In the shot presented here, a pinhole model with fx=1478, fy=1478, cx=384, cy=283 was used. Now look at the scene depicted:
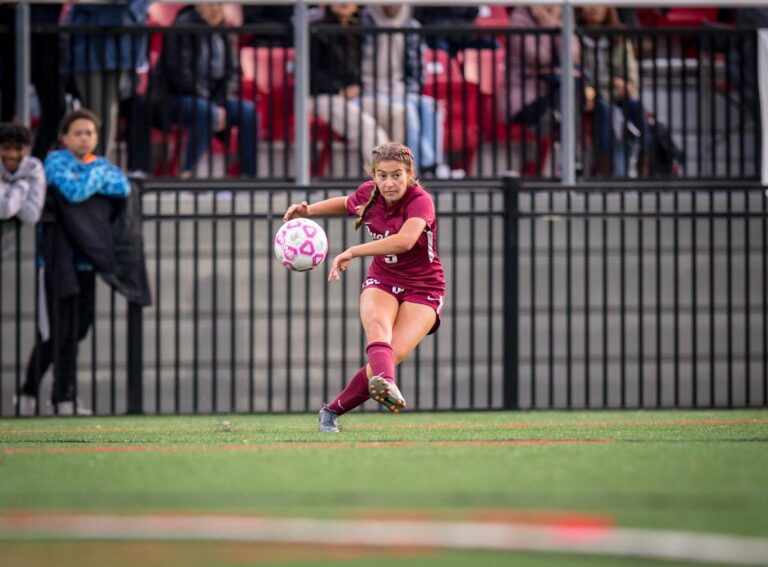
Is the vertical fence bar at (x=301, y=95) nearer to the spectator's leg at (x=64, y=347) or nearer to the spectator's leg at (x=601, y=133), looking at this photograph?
the spectator's leg at (x=64, y=347)

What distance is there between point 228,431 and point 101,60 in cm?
580

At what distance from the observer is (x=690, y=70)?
47.3 ft

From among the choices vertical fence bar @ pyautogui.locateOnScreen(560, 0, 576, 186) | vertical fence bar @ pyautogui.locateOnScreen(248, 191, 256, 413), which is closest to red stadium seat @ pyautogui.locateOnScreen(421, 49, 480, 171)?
vertical fence bar @ pyautogui.locateOnScreen(560, 0, 576, 186)

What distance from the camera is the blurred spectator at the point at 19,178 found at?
11.1 m

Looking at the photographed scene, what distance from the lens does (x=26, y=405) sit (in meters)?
11.8

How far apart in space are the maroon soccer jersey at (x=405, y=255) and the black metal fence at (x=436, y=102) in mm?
4800

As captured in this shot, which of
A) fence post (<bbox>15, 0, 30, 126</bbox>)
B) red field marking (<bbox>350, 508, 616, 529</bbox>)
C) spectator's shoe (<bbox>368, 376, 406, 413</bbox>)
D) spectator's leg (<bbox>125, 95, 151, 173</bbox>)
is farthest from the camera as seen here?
spectator's leg (<bbox>125, 95, 151, 173</bbox>)

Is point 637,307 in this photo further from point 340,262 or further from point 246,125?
point 340,262

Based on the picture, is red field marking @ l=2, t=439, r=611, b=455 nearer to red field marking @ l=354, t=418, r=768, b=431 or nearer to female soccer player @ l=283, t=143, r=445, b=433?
female soccer player @ l=283, t=143, r=445, b=433

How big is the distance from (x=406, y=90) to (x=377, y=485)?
28.5 ft

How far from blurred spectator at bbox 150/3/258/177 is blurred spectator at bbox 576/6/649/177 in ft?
10.5

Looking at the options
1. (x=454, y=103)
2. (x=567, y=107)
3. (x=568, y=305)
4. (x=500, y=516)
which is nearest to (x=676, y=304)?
(x=568, y=305)

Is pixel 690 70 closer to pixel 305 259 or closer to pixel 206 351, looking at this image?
pixel 206 351

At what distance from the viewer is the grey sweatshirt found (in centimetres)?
1113
